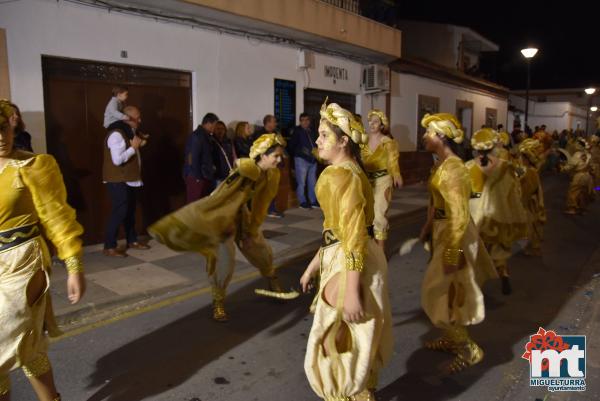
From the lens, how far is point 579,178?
11.1 metres

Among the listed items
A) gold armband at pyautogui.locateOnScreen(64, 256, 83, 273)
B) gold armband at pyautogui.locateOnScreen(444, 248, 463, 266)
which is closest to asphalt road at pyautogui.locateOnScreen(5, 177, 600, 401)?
gold armband at pyautogui.locateOnScreen(444, 248, 463, 266)

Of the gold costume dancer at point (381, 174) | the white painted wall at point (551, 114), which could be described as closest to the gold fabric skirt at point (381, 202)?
the gold costume dancer at point (381, 174)

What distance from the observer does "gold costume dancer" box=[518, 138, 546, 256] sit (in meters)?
7.54

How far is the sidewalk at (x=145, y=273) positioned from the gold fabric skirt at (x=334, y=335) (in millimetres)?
3208

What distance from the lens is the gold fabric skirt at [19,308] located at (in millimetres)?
2539

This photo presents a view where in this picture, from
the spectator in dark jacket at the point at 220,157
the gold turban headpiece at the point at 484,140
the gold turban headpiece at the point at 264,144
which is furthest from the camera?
the spectator in dark jacket at the point at 220,157

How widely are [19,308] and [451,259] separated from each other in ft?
9.16

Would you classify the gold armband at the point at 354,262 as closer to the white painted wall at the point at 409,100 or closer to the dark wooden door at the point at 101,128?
the dark wooden door at the point at 101,128

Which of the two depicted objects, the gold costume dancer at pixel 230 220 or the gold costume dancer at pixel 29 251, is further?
the gold costume dancer at pixel 230 220

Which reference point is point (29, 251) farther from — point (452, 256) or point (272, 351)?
point (452, 256)

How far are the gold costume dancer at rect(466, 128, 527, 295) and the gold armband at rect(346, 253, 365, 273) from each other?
3047 millimetres

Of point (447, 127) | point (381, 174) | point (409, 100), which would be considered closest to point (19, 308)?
point (447, 127)

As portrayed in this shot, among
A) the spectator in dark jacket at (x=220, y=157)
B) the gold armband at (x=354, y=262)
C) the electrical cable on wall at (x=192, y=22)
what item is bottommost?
the gold armband at (x=354, y=262)

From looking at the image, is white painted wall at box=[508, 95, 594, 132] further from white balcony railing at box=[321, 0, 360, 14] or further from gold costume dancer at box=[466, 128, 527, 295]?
gold costume dancer at box=[466, 128, 527, 295]
